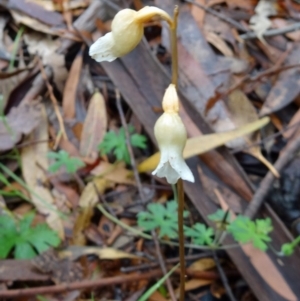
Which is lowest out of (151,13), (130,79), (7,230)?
(7,230)

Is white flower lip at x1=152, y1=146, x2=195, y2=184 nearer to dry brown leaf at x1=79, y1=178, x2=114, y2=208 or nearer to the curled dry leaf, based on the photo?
dry brown leaf at x1=79, y1=178, x2=114, y2=208

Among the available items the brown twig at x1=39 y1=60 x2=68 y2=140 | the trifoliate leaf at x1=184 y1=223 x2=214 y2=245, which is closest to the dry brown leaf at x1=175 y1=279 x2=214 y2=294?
the trifoliate leaf at x1=184 y1=223 x2=214 y2=245

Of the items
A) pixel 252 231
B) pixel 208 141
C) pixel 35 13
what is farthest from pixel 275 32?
pixel 35 13

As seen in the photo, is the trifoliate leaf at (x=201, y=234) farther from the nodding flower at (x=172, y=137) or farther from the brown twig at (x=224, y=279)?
the nodding flower at (x=172, y=137)

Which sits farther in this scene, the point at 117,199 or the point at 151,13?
the point at 117,199

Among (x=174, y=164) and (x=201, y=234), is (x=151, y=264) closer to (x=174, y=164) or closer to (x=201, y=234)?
(x=201, y=234)

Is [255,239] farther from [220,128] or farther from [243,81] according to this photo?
[243,81]

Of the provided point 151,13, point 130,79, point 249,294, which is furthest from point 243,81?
point 151,13
